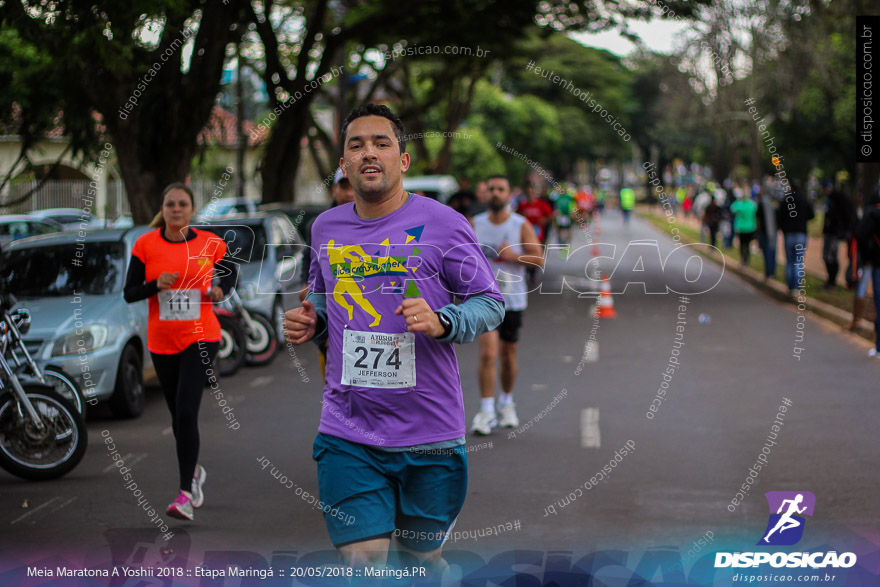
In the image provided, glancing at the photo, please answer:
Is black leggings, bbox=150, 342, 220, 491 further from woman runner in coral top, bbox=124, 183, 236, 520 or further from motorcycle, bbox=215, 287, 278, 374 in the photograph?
motorcycle, bbox=215, 287, 278, 374

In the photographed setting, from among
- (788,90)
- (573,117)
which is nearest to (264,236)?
(788,90)

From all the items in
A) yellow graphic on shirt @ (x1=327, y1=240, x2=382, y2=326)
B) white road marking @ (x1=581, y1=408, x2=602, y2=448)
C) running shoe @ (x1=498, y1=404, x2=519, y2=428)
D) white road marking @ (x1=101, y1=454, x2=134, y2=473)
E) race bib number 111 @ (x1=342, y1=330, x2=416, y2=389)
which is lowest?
white road marking @ (x1=101, y1=454, x2=134, y2=473)

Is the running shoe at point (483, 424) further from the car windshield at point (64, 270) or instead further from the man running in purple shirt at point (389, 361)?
the man running in purple shirt at point (389, 361)

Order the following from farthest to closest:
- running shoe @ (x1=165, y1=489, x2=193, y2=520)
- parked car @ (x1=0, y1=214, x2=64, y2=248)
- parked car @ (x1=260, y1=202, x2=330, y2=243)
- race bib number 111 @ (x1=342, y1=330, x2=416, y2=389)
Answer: parked car @ (x1=0, y1=214, x2=64, y2=248) → parked car @ (x1=260, y1=202, x2=330, y2=243) → running shoe @ (x1=165, y1=489, x2=193, y2=520) → race bib number 111 @ (x1=342, y1=330, x2=416, y2=389)

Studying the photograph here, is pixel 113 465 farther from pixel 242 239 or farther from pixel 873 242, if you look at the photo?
pixel 873 242

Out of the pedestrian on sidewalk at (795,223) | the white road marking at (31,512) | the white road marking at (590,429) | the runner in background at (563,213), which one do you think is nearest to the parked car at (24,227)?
the pedestrian on sidewalk at (795,223)

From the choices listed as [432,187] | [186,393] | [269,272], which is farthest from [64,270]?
[432,187]

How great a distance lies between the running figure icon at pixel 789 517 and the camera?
5.61 meters

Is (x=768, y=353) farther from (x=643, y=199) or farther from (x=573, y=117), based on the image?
(x=643, y=199)

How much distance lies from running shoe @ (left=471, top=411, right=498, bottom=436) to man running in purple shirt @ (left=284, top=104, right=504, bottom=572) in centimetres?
424

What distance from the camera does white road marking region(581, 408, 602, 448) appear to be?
7666 mm

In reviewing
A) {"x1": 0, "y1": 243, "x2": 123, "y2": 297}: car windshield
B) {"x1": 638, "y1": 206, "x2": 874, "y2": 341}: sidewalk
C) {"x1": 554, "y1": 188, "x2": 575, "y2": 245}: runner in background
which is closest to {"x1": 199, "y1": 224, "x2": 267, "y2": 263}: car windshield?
{"x1": 0, "y1": 243, "x2": 123, "y2": 297}: car windshield

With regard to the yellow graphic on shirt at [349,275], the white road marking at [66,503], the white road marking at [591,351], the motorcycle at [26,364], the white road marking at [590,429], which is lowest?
the white road marking at [591,351]

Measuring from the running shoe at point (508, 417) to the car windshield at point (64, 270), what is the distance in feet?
11.0
